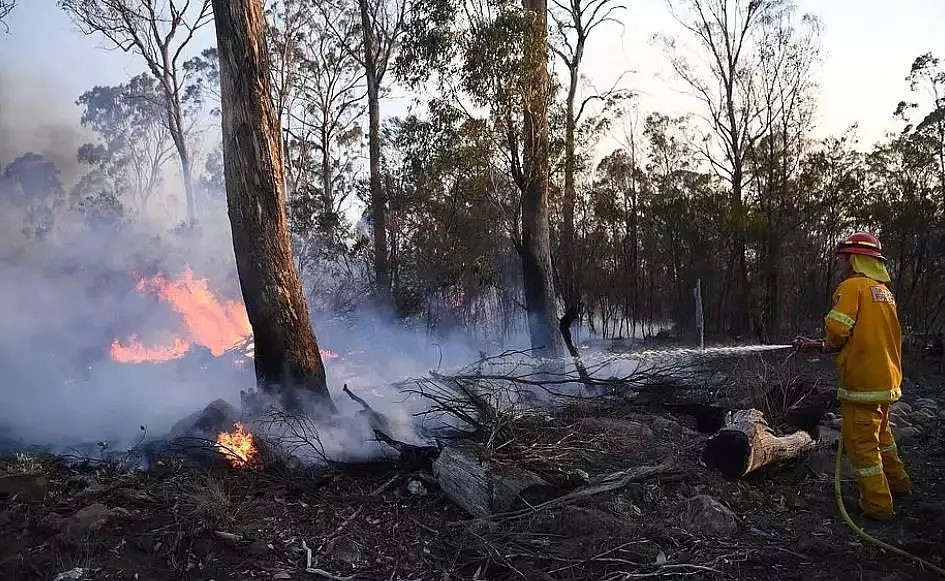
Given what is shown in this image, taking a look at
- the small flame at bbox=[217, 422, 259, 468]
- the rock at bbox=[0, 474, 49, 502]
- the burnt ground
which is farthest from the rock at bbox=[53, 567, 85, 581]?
the small flame at bbox=[217, 422, 259, 468]

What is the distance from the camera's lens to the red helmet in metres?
5.12

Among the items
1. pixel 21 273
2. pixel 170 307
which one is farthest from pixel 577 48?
pixel 21 273

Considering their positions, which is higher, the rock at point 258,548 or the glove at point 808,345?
the glove at point 808,345

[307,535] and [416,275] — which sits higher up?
[416,275]

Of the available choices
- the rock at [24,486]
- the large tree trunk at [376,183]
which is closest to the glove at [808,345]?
the rock at [24,486]

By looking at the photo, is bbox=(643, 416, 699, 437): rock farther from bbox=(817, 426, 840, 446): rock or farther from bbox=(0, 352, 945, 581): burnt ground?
bbox=(817, 426, 840, 446): rock

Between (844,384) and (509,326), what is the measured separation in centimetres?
1528

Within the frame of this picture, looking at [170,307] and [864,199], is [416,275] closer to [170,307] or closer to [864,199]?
[170,307]

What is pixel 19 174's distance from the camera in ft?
113

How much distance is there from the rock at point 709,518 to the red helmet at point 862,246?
223cm

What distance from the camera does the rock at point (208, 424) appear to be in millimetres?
6414

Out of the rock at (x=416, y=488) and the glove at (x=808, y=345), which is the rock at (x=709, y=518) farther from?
the rock at (x=416, y=488)

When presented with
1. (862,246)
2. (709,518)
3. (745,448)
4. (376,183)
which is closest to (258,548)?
(709,518)

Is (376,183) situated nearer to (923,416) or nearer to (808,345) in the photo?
(923,416)
